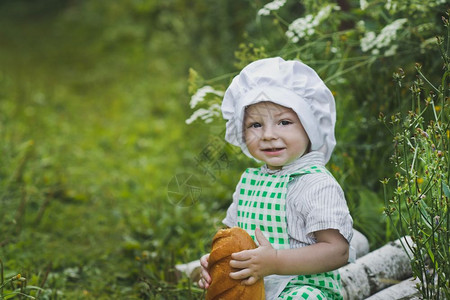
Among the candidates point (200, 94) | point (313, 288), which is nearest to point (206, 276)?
point (313, 288)

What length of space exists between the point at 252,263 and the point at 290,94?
643mm

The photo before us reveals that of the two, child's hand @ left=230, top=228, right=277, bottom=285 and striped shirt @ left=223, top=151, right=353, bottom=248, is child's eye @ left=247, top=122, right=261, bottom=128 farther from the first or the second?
child's hand @ left=230, top=228, right=277, bottom=285

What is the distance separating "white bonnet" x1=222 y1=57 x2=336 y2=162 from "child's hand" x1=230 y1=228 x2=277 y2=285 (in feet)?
1.65

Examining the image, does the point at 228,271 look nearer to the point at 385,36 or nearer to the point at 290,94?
the point at 290,94

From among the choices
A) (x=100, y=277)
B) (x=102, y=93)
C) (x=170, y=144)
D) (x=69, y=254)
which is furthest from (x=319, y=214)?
(x=102, y=93)

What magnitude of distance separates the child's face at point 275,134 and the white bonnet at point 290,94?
0.04 metres

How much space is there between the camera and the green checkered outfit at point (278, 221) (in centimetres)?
217

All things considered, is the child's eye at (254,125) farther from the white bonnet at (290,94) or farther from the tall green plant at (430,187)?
the tall green plant at (430,187)

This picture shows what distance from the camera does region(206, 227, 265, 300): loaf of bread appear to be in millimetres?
2027

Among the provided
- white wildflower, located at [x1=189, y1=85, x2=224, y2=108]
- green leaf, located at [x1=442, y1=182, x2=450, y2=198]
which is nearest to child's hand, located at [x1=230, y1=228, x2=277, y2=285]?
green leaf, located at [x1=442, y1=182, x2=450, y2=198]

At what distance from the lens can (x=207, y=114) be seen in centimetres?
290

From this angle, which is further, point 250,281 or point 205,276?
point 205,276

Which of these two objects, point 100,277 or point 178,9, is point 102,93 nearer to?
point 178,9

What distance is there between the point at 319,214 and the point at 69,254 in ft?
6.86
